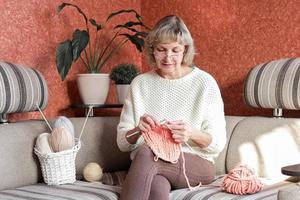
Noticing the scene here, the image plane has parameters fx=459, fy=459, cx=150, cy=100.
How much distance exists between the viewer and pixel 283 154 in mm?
1928

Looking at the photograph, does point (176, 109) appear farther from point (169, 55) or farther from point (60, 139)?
point (60, 139)

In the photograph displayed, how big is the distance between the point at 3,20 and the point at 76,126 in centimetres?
66

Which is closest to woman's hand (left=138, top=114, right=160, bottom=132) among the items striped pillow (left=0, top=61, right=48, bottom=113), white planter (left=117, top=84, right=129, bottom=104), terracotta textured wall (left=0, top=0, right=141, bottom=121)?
striped pillow (left=0, top=61, right=48, bottom=113)

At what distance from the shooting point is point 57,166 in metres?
1.85

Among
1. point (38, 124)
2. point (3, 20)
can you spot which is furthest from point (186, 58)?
point (3, 20)

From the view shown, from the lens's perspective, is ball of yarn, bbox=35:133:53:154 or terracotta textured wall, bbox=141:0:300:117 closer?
ball of yarn, bbox=35:133:53:154

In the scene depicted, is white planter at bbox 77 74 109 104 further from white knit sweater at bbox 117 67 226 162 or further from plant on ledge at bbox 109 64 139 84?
white knit sweater at bbox 117 67 226 162

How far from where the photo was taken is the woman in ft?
A: 5.54

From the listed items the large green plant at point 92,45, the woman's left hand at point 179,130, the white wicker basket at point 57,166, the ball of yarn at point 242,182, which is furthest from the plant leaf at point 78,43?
the ball of yarn at point 242,182

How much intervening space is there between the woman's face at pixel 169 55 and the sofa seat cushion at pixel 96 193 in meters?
0.51

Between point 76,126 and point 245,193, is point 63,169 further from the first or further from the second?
point 245,193

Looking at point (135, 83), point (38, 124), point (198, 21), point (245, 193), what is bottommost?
point (245, 193)

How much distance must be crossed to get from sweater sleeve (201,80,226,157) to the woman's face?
0.17m

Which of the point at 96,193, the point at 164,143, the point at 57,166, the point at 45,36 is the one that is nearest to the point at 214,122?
the point at 164,143
